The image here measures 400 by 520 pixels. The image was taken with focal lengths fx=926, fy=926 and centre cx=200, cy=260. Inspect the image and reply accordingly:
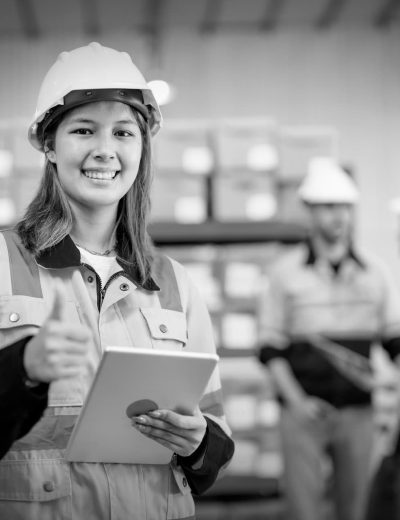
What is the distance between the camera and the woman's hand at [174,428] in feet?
5.37

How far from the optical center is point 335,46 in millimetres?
9805

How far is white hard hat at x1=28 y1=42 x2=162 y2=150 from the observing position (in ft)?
6.03

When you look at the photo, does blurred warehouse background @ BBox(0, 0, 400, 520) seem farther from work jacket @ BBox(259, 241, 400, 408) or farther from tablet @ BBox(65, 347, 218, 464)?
tablet @ BBox(65, 347, 218, 464)

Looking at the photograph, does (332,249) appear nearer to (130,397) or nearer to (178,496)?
(178,496)

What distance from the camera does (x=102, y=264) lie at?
1.90 metres

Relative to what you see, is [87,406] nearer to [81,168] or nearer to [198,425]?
[198,425]

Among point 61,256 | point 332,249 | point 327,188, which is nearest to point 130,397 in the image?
point 61,256

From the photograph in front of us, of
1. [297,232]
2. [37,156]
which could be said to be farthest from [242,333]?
[37,156]

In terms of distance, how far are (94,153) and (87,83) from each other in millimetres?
140

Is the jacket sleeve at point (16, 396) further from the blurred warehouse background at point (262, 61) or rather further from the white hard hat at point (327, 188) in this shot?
the blurred warehouse background at point (262, 61)

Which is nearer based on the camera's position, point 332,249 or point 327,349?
point 327,349

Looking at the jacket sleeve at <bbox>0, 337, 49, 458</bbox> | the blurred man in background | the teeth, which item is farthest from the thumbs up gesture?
the blurred man in background

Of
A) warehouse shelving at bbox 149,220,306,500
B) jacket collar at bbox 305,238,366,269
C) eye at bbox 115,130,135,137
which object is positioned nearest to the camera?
eye at bbox 115,130,135,137

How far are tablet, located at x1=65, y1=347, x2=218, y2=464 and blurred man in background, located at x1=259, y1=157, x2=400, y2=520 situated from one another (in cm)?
291
